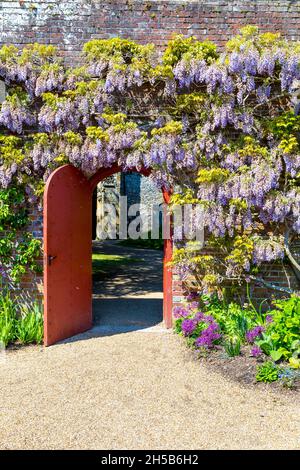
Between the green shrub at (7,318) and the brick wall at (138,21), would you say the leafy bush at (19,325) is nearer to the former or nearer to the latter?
the green shrub at (7,318)

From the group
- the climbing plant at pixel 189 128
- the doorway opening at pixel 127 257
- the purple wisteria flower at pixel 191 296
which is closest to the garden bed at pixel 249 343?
the purple wisteria flower at pixel 191 296

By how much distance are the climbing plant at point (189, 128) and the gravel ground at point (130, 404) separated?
61.8 inches

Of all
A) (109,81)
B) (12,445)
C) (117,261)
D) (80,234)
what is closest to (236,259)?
(80,234)

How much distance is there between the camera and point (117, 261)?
14.5 meters

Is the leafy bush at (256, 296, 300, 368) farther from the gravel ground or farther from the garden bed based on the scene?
the gravel ground

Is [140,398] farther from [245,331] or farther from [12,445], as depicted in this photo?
[245,331]

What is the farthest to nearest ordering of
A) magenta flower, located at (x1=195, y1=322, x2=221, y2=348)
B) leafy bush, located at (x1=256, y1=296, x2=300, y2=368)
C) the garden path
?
the garden path
magenta flower, located at (x1=195, y1=322, x2=221, y2=348)
leafy bush, located at (x1=256, y1=296, x2=300, y2=368)

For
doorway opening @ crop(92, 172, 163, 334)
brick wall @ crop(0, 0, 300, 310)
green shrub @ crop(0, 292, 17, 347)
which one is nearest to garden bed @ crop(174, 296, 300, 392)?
doorway opening @ crop(92, 172, 163, 334)

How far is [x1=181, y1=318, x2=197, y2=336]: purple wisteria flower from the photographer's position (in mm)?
5535

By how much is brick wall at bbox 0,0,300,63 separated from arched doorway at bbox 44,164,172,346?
181 cm

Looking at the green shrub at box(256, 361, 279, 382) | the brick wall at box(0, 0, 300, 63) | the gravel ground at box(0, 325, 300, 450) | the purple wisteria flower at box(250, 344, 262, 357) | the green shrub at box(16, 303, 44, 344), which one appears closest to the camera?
the gravel ground at box(0, 325, 300, 450)

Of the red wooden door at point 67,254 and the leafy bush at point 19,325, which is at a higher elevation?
the red wooden door at point 67,254

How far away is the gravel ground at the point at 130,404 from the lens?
342 centimetres

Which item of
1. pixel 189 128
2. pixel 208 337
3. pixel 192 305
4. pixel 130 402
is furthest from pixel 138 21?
pixel 130 402
